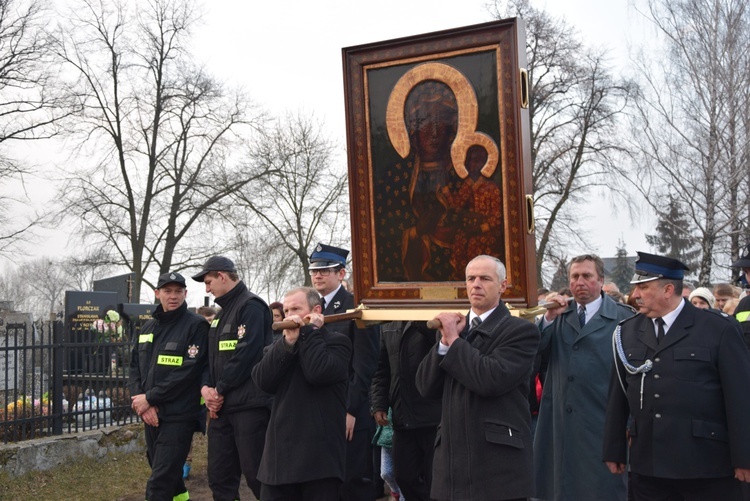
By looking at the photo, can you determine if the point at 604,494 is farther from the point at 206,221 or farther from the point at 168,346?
the point at 206,221

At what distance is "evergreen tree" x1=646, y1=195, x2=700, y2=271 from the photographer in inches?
830

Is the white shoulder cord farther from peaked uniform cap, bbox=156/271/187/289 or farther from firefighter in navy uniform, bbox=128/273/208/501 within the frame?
peaked uniform cap, bbox=156/271/187/289

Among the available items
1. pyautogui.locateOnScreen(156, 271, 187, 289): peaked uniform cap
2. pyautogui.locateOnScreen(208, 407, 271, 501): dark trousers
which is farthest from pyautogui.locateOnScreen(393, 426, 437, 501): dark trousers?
pyautogui.locateOnScreen(156, 271, 187, 289): peaked uniform cap

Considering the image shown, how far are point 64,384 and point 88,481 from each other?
2192 mm

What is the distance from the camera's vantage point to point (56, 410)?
10000mm

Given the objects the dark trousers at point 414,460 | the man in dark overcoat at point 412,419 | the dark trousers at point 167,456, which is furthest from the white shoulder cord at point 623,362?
the dark trousers at point 167,456

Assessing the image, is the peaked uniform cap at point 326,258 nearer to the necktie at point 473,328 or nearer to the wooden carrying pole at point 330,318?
the wooden carrying pole at point 330,318

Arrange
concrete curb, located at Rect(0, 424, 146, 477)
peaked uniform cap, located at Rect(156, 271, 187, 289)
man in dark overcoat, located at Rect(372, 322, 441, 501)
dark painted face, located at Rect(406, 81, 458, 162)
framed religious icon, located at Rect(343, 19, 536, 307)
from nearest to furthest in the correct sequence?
framed religious icon, located at Rect(343, 19, 536, 307), dark painted face, located at Rect(406, 81, 458, 162), man in dark overcoat, located at Rect(372, 322, 441, 501), peaked uniform cap, located at Rect(156, 271, 187, 289), concrete curb, located at Rect(0, 424, 146, 477)

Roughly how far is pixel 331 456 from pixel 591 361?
6.08ft

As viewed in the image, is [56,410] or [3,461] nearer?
[3,461]

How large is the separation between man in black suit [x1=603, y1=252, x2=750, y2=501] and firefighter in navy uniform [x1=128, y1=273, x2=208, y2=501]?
3743mm

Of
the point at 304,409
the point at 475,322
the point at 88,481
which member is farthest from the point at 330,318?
the point at 88,481

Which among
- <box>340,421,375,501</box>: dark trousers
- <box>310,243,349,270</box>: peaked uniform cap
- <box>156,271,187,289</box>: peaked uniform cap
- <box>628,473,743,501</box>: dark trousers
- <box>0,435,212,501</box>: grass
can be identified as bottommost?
<box>0,435,212,501</box>: grass

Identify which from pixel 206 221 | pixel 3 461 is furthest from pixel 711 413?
pixel 206 221
